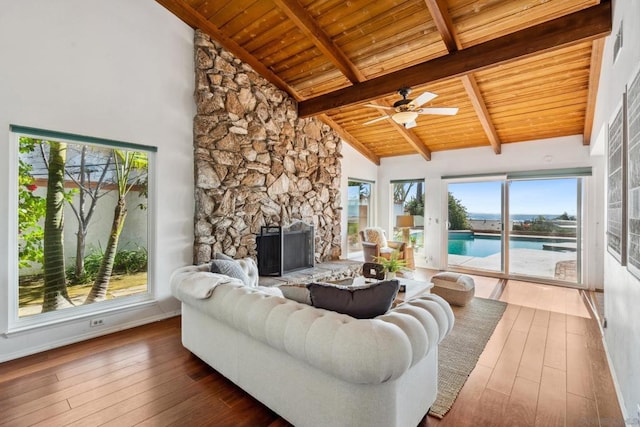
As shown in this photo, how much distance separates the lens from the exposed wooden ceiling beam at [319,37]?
3321mm

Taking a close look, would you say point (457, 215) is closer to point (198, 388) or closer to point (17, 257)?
point (198, 388)

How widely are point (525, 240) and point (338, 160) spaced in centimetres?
395

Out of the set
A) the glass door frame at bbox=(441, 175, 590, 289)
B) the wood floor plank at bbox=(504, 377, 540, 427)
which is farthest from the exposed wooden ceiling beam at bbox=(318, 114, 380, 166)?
the wood floor plank at bbox=(504, 377, 540, 427)

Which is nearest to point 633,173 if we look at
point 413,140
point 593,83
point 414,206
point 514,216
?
point 593,83

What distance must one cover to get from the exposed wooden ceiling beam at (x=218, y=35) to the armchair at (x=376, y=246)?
319 centimetres

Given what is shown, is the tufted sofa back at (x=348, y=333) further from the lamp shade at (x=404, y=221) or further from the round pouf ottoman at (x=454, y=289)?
the lamp shade at (x=404, y=221)

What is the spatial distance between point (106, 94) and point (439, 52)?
394cm

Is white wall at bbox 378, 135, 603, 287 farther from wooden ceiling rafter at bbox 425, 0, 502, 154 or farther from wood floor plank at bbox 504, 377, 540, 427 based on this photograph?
wood floor plank at bbox 504, 377, 540, 427

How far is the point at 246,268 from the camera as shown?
3.24m

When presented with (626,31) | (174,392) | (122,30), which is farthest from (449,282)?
(122,30)

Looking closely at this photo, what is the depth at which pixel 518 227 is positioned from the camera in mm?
5781

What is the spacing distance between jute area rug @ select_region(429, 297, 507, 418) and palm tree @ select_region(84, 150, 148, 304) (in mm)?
3499

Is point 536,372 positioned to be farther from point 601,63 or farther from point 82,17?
point 82,17

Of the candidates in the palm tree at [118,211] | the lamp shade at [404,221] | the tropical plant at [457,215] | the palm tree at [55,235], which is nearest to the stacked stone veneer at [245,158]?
the palm tree at [118,211]
